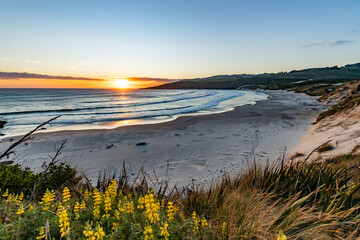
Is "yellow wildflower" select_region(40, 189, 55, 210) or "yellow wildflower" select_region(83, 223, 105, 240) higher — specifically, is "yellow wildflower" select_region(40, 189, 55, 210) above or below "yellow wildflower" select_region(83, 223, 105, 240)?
below

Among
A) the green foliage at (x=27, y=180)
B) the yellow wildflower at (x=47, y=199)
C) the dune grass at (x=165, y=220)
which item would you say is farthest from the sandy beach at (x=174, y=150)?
the yellow wildflower at (x=47, y=199)

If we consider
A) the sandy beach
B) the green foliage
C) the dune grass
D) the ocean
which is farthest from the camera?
the ocean

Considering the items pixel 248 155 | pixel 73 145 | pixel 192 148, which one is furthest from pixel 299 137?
pixel 73 145

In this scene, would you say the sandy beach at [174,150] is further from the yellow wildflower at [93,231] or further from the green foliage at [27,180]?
the yellow wildflower at [93,231]

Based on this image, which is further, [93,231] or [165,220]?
[165,220]

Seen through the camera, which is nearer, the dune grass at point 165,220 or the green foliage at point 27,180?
the dune grass at point 165,220

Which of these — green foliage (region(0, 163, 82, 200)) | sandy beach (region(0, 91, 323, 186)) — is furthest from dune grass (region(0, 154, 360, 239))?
sandy beach (region(0, 91, 323, 186))

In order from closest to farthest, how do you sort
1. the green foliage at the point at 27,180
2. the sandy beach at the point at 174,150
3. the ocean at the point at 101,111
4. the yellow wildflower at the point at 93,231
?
the yellow wildflower at the point at 93,231
the green foliage at the point at 27,180
the sandy beach at the point at 174,150
the ocean at the point at 101,111

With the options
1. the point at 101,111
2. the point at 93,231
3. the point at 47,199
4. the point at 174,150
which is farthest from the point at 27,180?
the point at 101,111

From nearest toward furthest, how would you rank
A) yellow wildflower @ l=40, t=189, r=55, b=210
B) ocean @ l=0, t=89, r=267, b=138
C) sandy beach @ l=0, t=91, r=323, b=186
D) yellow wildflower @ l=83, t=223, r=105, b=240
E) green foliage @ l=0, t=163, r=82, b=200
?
yellow wildflower @ l=83, t=223, r=105, b=240 < yellow wildflower @ l=40, t=189, r=55, b=210 < green foliage @ l=0, t=163, r=82, b=200 < sandy beach @ l=0, t=91, r=323, b=186 < ocean @ l=0, t=89, r=267, b=138

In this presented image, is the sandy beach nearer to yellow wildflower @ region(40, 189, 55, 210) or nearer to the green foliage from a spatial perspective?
the green foliage

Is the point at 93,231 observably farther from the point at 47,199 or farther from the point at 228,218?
the point at 228,218

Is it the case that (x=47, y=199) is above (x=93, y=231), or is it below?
below

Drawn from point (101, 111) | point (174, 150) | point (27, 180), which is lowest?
point (174, 150)
